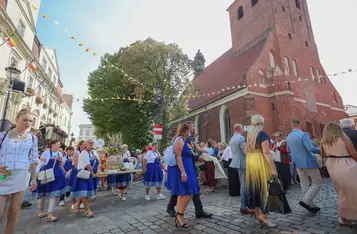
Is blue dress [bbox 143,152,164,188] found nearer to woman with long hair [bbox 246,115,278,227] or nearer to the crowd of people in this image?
the crowd of people

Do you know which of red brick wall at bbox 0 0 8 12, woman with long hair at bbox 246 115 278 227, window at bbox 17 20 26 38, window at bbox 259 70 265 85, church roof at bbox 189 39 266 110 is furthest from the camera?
church roof at bbox 189 39 266 110

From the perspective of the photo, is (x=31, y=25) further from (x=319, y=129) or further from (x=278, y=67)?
(x=319, y=129)

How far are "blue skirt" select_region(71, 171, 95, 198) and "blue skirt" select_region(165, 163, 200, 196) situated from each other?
2197mm

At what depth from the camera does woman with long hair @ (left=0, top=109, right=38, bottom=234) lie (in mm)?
2607

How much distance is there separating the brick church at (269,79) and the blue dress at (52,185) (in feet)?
50.0

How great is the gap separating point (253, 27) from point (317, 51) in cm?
914

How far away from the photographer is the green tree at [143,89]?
16.5 m

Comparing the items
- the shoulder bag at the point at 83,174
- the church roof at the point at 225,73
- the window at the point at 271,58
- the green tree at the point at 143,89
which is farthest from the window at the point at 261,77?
the shoulder bag at the point at 83,174

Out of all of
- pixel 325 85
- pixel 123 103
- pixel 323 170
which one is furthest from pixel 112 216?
pixel 325 85

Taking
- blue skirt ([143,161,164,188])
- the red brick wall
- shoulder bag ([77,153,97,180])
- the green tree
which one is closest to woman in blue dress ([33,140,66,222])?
shoulder bag ([77,153,97,180])

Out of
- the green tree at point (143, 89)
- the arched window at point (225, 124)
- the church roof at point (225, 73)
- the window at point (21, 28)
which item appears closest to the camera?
the window at point (21, 28)

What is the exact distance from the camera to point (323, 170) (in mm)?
9609

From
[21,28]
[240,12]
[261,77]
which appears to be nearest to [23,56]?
[21,28]

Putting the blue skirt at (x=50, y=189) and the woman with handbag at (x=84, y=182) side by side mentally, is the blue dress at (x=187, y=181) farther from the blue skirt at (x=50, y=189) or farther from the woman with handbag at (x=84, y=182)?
the blue skirt at (x=50, y=189)
